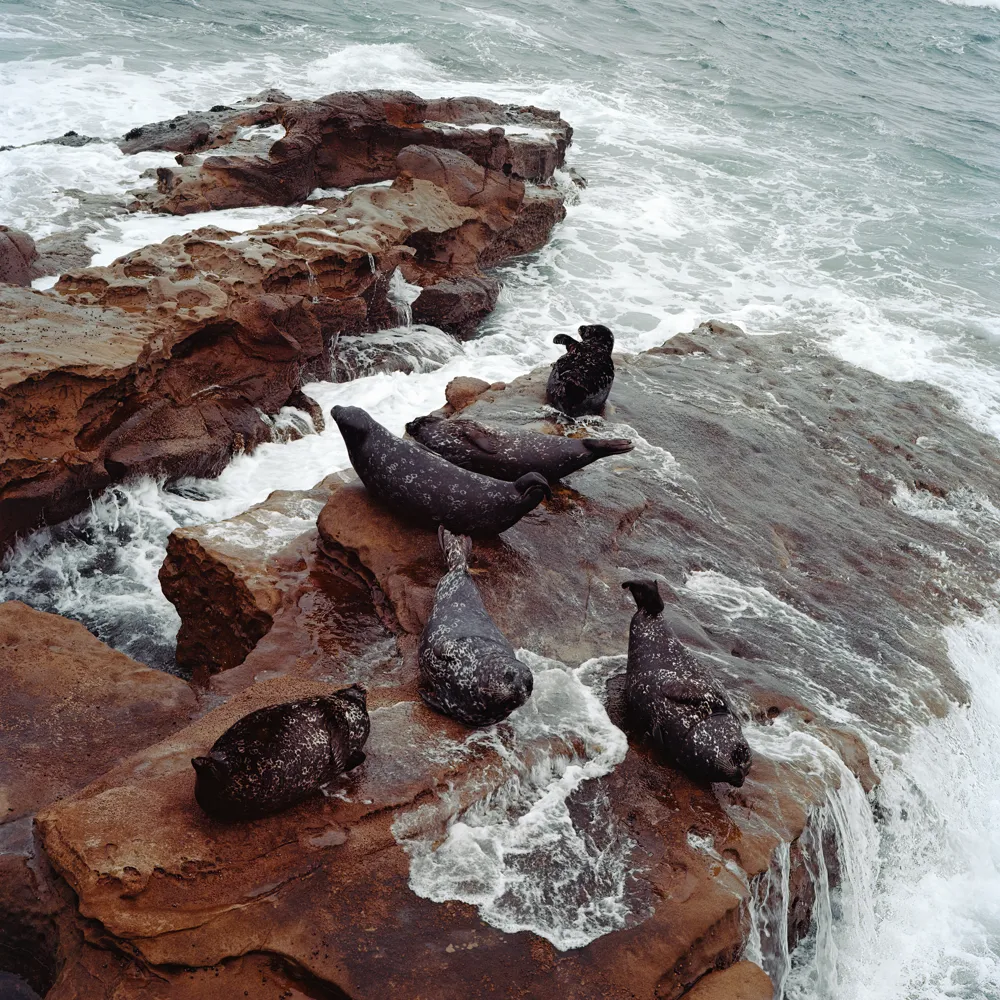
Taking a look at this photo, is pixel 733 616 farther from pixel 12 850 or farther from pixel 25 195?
pixel 25 195

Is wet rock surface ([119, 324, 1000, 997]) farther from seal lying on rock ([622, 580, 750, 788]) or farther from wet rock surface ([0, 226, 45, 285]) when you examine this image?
wet rock surface ([0, 226, 45, 285])

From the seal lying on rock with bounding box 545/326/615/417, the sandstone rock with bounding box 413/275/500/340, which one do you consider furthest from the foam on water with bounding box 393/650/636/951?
the sandstone rock with bounding box 413/275/500/340

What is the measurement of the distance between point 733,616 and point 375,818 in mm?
3010

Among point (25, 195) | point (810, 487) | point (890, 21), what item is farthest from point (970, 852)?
point (890, 21)

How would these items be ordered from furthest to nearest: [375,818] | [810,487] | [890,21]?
[890,21] < [810,487] < [375,818]

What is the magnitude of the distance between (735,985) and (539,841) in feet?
3.33

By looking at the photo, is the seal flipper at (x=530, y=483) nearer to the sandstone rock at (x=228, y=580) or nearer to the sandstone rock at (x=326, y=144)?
the sandstone rock at (x=228, y=580)

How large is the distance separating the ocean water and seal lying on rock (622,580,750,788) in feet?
2.01

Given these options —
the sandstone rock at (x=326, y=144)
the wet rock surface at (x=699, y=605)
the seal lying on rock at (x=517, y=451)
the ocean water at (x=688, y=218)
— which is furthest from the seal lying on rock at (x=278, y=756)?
the sandstone rock at (x=326, y=144)

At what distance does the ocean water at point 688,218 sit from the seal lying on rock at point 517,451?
2518 millimetres

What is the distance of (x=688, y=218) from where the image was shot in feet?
59.8

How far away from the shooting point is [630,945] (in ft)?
12.6

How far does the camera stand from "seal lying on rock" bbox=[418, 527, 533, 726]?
15.0 ft

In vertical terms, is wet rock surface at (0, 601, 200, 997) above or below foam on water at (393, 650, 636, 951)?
below
